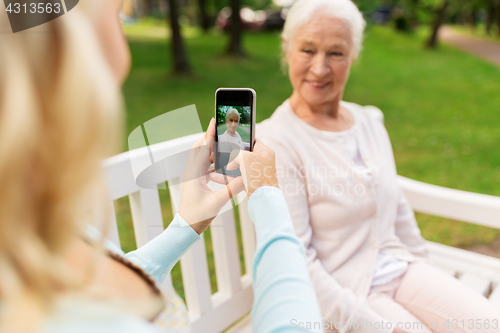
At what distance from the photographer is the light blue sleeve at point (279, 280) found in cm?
74

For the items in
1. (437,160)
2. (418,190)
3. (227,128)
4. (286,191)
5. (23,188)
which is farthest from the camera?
(437,160)

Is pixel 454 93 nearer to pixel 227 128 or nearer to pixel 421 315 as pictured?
pixel 421 315

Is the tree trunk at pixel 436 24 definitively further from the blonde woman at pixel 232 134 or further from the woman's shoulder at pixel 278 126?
the blonde woman at pixel 232 134

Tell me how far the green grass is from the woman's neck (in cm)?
12

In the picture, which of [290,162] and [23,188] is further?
[290,162]

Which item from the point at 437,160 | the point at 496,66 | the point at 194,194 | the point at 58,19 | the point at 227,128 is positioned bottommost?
the point at 496,66

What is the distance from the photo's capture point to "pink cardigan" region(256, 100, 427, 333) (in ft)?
4.80

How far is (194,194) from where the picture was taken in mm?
1113

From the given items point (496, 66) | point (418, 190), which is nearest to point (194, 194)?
point (418, 190)

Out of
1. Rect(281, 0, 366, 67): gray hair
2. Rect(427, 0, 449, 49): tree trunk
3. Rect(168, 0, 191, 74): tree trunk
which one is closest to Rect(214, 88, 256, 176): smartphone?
Rect(281, 0, 366, 67): gray hair

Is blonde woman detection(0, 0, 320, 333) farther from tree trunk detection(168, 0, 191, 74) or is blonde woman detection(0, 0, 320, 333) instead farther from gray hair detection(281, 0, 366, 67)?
tree trunk detection(168, 0, 191, 74)

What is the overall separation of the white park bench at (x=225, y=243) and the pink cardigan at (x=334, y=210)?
0.81ft

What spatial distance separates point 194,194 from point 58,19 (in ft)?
2.09

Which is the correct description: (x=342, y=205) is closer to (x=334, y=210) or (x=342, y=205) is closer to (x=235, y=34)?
(x=334, y=210)
